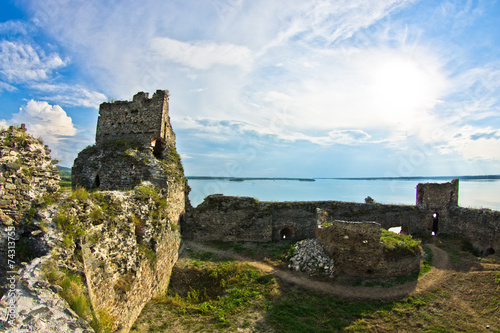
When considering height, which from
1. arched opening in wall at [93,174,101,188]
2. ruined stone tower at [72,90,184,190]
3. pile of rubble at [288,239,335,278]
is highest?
ruined stone tower at [72,90,184,190]

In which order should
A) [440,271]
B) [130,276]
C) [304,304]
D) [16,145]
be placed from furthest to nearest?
[440,271], [304,304], [130,276], [16,145]

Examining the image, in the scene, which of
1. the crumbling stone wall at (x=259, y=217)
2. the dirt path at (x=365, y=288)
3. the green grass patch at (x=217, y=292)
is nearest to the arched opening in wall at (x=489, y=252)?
the dirt path at (x=365, y=288)

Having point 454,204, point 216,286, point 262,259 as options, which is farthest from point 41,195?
point 454,204

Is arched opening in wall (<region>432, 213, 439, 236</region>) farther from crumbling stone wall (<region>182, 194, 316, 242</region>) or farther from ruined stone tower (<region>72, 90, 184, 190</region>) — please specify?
ruined stone tower (<region>72, 90, 184, 190</region>)

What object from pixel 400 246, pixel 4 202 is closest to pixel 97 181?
pixel 4 202

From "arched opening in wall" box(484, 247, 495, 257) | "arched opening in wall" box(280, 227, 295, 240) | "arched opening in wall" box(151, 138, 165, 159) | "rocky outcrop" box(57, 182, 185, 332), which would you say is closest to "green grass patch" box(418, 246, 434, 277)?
"arched opening in wall" box(484, 247, 495, 257)

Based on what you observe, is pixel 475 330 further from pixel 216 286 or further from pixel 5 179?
pixel 5 179

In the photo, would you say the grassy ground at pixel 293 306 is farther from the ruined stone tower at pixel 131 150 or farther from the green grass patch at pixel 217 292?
the ruined stone tower at pixel 131 150

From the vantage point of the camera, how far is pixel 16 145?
621 centimetres

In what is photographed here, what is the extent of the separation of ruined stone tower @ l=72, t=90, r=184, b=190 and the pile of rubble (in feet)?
25.3

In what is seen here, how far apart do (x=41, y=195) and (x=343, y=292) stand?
37.3ft

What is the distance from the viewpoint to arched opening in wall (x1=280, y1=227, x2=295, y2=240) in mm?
17580

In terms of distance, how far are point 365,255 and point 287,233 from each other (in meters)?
6.59

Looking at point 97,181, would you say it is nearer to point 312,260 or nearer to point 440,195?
point 312,260
